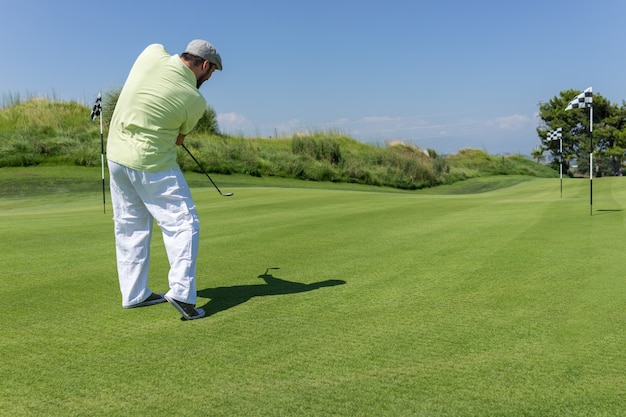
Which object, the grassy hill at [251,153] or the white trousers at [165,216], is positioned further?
the grassy hill at [251,153]

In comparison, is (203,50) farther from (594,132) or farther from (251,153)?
(594,132)

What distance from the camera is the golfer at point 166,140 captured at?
4145mm

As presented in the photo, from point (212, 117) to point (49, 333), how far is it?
35229mm

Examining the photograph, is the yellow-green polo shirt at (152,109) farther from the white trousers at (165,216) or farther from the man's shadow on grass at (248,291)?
the man's shadow on grass at (248,291)

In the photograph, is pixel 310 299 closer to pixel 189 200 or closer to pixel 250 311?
pixel 250 311

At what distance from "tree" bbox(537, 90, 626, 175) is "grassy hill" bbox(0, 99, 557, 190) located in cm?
1752

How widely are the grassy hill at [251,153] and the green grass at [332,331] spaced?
21.7 meters

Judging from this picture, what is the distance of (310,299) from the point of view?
180 inches

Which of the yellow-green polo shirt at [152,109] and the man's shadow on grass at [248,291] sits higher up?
the yellow-green polo shirt at [152,109]

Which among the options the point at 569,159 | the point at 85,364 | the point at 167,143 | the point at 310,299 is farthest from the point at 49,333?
the point at 569,159

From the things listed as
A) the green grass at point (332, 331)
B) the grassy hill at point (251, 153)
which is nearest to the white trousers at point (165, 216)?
the green grass at point (332, 331)

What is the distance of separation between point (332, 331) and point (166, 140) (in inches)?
76.6

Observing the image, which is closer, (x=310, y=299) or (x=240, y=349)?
(x=240, y=349)

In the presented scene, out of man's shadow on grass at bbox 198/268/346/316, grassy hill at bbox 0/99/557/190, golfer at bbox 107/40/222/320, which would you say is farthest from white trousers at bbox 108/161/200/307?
grassy hill at bbox 0/99/557/190
